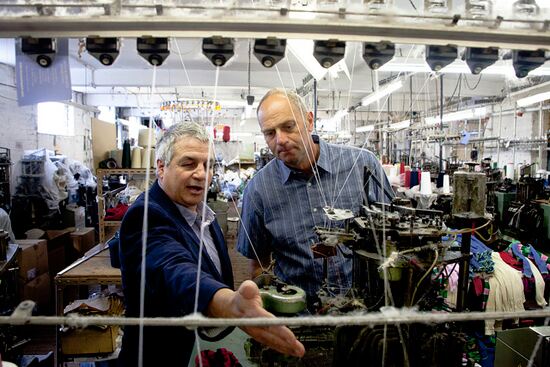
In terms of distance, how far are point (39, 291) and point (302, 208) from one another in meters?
3.70

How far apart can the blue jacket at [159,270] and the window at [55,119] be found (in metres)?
8.44

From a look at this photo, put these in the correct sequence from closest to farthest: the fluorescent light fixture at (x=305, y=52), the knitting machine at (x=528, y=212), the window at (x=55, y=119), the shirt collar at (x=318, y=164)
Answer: the shirt collar at (x=318, y=164) → the fluorescent light fixture at (x=305, y=52) → the knitting machine at (x=528, y=212) → the window at (x=55, y=119)

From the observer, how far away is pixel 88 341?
242cm

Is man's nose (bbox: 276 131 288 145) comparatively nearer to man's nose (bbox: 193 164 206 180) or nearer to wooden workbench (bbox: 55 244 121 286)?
man's nose (bbox: 193 164 206 180)

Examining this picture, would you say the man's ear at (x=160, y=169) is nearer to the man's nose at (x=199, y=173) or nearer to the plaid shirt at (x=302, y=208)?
the man's nose at (x=199, y=173)

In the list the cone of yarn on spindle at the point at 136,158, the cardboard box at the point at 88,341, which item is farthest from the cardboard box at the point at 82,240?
the cardboard box at the point at 88,341

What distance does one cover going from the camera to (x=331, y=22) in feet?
2.23

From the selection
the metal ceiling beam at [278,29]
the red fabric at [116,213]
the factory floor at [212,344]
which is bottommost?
the factory floor at [212,344]

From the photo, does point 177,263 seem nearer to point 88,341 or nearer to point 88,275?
point 88,275

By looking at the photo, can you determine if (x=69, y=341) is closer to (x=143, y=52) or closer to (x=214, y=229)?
(x=214, y=229)

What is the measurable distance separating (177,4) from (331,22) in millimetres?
292

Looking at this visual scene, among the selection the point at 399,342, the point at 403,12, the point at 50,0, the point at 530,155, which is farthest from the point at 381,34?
the point at 530,155

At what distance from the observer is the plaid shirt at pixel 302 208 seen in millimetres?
1578

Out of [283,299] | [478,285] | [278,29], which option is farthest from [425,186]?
[278,29]
